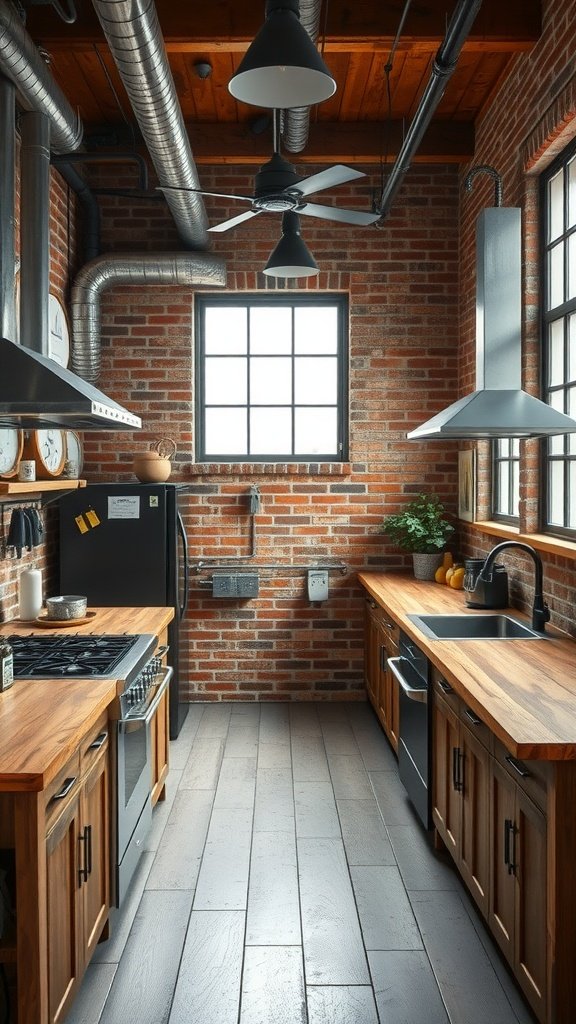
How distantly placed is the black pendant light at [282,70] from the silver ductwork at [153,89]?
0.80 meters

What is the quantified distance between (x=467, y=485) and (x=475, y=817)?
2.78 m

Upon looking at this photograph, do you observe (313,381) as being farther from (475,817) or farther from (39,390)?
(475,817)

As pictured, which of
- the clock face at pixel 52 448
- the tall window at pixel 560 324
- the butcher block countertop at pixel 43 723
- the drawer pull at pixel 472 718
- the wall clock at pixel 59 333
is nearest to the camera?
the butcher block countertop at pixel 43 723

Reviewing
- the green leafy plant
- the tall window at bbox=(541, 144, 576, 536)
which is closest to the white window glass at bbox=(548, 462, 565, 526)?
the tall window at bbox=(541, 144, 576, 536)

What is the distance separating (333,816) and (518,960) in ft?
4.89

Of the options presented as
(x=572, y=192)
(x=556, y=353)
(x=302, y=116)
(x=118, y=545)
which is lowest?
(x=118, y=545)

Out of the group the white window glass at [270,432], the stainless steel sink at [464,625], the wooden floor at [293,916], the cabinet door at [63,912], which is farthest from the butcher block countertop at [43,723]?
the white window glass at [270,432]

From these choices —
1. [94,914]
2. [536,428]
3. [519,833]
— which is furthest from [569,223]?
[94,914]

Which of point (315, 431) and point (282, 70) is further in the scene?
point (315, 431)

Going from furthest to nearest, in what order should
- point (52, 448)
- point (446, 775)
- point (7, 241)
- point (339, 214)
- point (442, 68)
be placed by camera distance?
1. point (52, 448)
2. point (339, 214)
3. point (442, 68)
4. point (446, 775)
5. point (7, 241)

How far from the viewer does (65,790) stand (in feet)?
6.94

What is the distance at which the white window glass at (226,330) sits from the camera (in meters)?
5.55

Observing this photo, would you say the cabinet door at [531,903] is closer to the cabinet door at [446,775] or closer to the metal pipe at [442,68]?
the cabinet door at [446,775]

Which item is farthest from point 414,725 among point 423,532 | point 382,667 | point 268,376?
point 268,376
